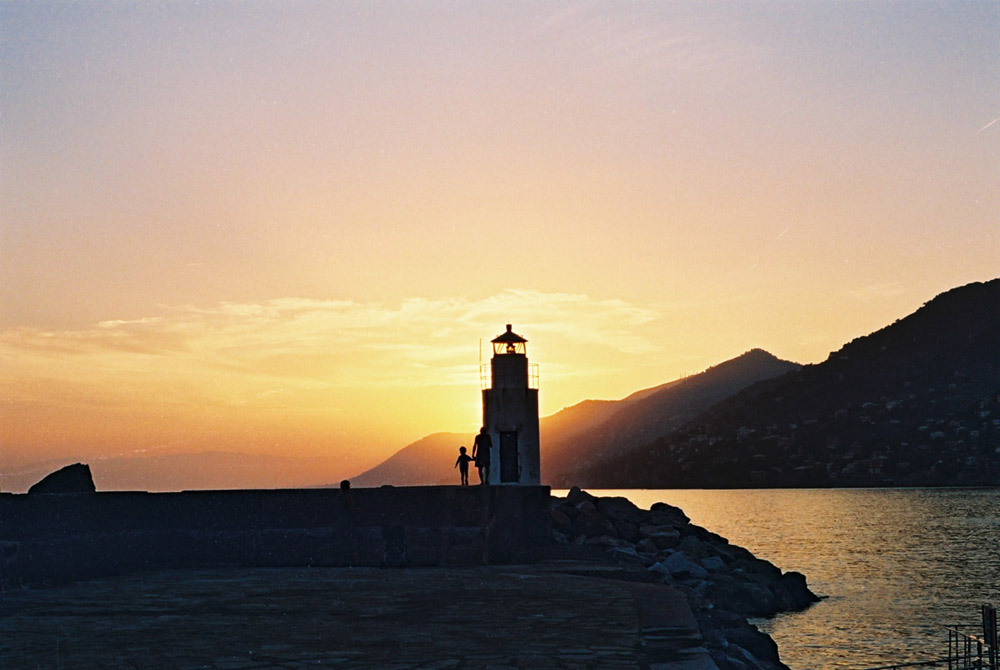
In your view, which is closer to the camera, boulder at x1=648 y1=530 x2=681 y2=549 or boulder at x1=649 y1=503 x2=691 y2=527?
boulder at x1=648 y1=530 x2=681 y2=549

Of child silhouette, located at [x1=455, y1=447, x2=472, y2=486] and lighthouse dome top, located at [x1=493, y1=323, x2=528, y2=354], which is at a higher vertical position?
lighthouse dome top, located at [x1=493, y1=323, x2=528, y2=354]

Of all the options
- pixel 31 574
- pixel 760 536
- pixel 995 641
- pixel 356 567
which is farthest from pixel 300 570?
pixel 760 536

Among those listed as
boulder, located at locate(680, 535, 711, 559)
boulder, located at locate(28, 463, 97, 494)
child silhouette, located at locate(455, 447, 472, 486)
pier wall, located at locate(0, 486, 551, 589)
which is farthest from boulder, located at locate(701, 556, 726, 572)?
boulder, located at locate(28, 463, 97, 494)

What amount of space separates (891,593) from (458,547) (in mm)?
29914

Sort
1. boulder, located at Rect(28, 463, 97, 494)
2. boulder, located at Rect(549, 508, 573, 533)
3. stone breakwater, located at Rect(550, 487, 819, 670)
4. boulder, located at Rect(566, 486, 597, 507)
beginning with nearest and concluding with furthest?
boulder, located at Rect(28, 463, 97, 494) → stone breakwater, located at Rect(550, 487, 819, 670) → boulder, located at Rect(549, 508, 573, 533) → boulder, located at Rect(566, 486, 597, 507)

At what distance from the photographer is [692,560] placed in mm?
24734

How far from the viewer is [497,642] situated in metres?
7.69

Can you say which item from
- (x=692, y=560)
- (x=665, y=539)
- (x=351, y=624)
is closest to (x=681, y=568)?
(x=692, y=560)

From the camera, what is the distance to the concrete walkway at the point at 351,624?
7.11m

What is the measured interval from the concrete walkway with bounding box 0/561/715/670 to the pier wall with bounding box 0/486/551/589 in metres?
1.31

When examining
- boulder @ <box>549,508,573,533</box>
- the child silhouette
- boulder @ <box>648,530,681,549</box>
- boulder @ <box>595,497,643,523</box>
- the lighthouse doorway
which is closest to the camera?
the child silhouette

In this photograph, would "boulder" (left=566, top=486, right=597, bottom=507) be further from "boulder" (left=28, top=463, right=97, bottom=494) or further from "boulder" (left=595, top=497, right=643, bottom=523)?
"boulder" (left=28, top=463, right=97, bottom=494)

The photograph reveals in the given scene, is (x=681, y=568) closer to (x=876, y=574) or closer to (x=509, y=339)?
(x=509, y=339)

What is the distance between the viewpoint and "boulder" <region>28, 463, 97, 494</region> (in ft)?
45.0
